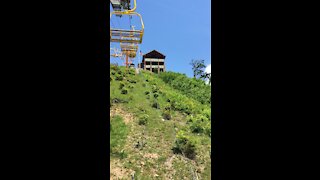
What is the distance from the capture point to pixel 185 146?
1152 centimetres

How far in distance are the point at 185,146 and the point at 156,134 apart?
1900 mm

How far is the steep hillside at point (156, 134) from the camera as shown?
10.1 metres

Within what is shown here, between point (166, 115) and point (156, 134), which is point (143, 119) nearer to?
point (156, 134)

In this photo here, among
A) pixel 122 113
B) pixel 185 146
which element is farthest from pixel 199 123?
pixel 122 113

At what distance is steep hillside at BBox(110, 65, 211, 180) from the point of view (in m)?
10.1

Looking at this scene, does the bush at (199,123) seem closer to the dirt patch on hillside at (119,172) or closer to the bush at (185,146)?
the bush at (185,146)

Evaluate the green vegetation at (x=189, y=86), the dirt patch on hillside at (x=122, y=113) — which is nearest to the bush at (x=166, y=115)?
the dirt patch on hillside at (x=122, y=113)

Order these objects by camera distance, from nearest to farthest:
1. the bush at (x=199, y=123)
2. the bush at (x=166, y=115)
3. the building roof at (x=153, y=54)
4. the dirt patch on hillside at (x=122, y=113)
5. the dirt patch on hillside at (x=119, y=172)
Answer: the dirt patch on hillside at (x=119, y=172) < the bush at (x=199, y=123) < the dirt patch on hillside at (x=122, y=113) < the bush at (x=166, y=115) < the building roof at (x=153, y=54)
